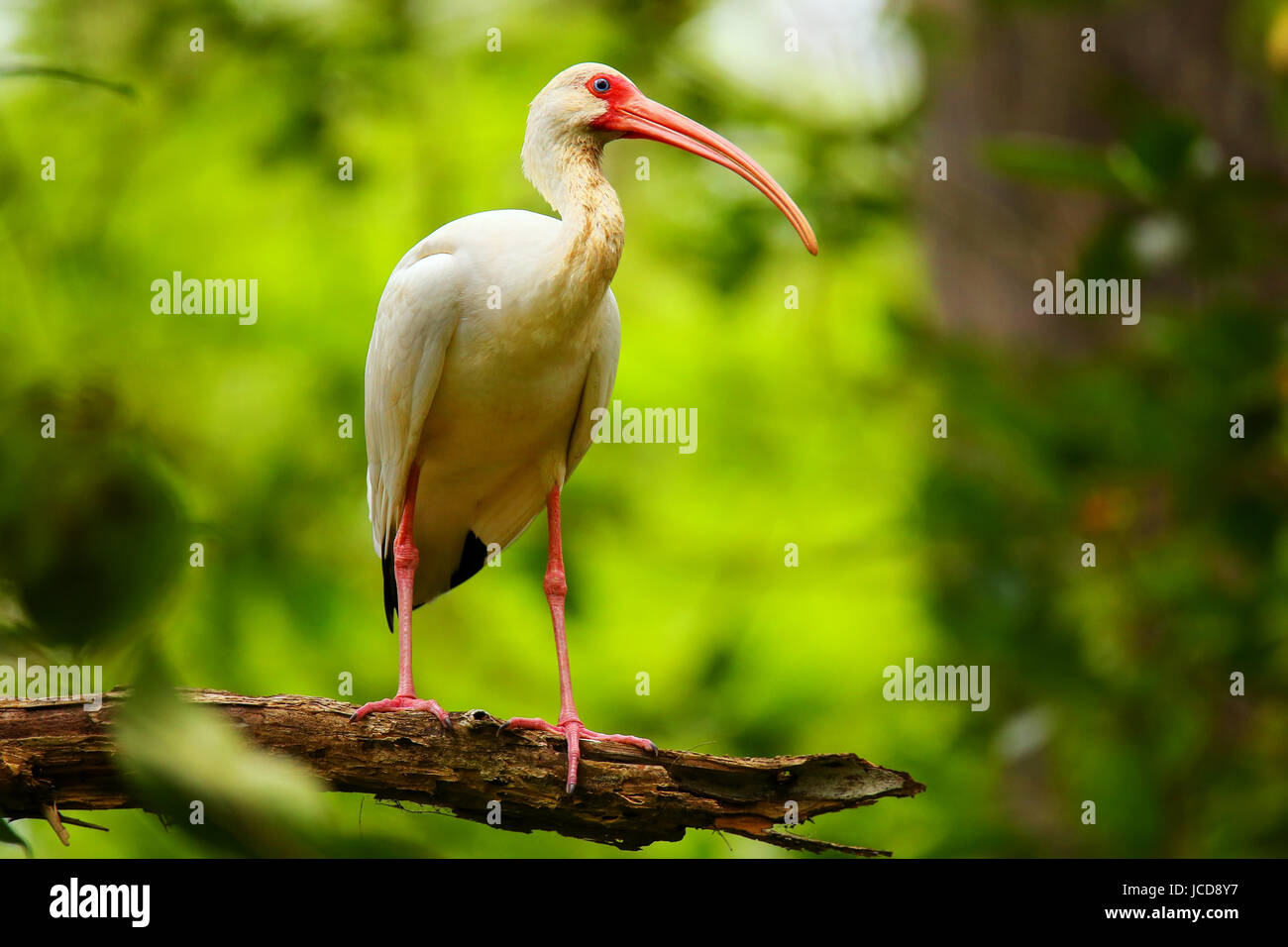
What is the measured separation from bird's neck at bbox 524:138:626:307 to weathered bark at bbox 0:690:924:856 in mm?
1659

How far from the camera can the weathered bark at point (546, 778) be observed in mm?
3938

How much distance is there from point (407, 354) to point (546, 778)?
5.87 ft

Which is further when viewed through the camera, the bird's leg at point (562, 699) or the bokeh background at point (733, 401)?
the bird's leg at point (562, 699)

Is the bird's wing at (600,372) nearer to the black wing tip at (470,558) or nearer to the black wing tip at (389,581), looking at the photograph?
the black wing tip at (470,558)

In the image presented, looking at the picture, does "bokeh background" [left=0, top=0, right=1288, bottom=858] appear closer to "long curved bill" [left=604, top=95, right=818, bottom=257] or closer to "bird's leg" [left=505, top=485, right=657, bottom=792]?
"bird's leg" [left=505, top=485, right=657, bottom=792]

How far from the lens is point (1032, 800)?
7859 millimetres

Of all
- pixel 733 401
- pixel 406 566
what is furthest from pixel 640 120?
pixel 733 401

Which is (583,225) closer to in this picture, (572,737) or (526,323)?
(526,323)

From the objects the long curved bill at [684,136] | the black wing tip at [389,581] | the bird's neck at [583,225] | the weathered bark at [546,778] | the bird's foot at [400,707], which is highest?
the long curved bill at [684,136]

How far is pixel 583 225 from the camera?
15.1 ft

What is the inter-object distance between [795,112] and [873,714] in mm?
4688

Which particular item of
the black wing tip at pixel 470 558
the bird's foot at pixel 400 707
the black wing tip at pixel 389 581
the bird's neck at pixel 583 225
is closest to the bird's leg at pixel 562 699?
the bird's foot at pixel 400 707

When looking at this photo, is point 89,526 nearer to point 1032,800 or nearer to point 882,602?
point 1032,800

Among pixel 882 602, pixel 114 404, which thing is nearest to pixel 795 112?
pixel 882 602
